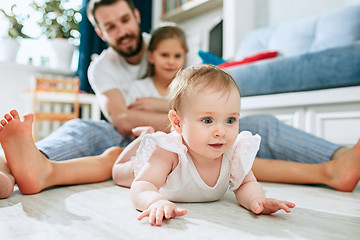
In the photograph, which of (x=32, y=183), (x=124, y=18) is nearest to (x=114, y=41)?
(x=124, y=18)

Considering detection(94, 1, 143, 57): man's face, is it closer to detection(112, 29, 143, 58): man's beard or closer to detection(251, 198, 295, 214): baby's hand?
detection(112, 29, 143, 58): man's beard

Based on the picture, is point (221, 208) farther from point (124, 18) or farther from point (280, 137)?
point (124, 18)

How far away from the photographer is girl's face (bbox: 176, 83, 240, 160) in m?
0.62

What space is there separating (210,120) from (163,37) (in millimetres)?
815

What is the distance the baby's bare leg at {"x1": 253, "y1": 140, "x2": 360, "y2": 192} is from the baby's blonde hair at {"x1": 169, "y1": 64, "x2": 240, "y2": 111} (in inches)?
15.5

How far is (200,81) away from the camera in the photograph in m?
0.64

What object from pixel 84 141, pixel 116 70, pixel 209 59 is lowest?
pixel 84 141

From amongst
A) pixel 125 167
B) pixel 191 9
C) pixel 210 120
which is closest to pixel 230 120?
pixel 210 120

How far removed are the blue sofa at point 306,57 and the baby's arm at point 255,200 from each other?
2.98 feet

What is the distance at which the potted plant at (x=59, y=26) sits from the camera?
10.7ft

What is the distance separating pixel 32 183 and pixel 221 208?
447 millimetres

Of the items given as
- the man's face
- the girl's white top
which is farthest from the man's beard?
the girl's white top

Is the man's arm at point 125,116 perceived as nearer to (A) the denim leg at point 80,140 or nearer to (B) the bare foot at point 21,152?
(A) the denim leg at point 80,140

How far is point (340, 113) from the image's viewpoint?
1.39 m
